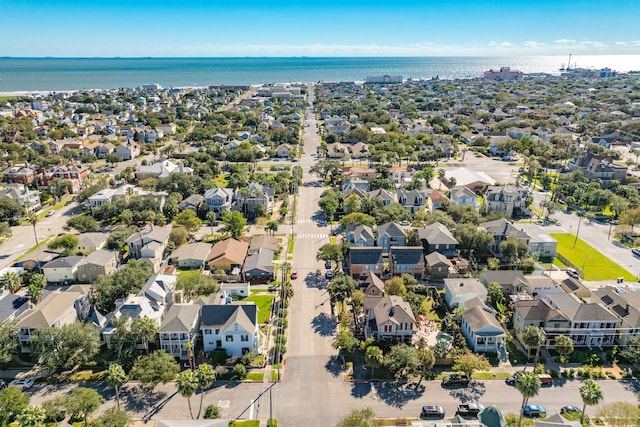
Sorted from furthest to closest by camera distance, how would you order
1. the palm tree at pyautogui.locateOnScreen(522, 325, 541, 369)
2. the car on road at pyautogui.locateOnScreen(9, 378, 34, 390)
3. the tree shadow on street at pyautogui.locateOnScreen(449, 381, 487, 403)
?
the palm tree at pyautogui.locateOnScreen(522, 325, 541, 369) → the car on road at pyautogui.locateOnScreen(9, 378, 34, 390) → the tree shadow on street at pyautogui.locateOnScreen(449, 381, 487, 403)

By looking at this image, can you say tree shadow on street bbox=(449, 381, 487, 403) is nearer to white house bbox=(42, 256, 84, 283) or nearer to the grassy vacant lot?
the grassy vacant lot

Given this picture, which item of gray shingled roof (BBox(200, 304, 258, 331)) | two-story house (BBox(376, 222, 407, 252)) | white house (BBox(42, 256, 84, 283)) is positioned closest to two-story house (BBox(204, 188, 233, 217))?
white house (BBox(42, 256, 84, 283))

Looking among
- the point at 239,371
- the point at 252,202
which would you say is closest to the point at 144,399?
the point at 239,371

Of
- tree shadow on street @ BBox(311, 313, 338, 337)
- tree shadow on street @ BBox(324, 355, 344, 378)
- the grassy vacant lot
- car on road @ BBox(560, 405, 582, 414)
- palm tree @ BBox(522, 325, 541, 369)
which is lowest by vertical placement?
tree shadow on street @ BBox(324, 355, 344, 378)

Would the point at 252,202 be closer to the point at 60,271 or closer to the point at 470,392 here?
the point at 60,271

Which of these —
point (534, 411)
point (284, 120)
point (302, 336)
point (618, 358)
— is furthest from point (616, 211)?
point (284, 120)

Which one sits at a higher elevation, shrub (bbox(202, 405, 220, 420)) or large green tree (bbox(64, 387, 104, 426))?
large green tree (bbox(64, 387, 104, 426))

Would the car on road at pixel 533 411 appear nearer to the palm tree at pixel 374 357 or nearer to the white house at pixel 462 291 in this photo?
the palm tree at pixel 374 357
